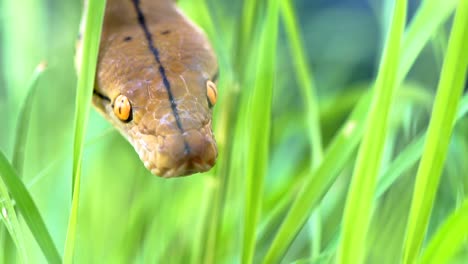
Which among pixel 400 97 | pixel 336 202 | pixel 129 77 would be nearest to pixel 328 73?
pixel 400 97

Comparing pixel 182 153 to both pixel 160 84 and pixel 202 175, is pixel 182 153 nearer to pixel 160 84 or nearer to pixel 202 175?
pixel 160 84

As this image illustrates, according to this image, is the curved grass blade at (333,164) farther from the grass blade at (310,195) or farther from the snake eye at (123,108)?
the snake eye at (123,108)

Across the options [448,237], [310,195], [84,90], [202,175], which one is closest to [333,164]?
[310,195]

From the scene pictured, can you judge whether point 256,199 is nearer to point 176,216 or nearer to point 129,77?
point 129,77

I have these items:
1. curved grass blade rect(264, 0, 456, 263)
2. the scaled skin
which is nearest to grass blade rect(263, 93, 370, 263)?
curved grass blade rect(264, 0, 456, 263)

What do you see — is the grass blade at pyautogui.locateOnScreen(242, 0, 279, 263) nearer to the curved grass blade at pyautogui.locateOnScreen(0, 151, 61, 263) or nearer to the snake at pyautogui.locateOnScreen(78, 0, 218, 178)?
the snake at pyautogui.locateOnScreen(78, 0, 218, 178)

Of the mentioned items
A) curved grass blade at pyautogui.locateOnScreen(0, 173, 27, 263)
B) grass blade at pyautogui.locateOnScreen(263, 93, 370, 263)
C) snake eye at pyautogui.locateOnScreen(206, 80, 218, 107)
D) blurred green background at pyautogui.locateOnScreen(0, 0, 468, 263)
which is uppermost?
snake eye at pyautogui.locateOnScreen(206, 80, 218, 107)
